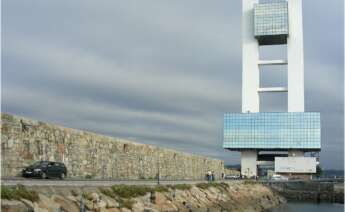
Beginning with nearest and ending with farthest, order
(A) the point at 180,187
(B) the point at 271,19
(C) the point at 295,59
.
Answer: (A) the point at 180,187, (C) the point at 295,59, (B) the point at 271,19

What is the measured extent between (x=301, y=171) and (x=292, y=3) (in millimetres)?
37558

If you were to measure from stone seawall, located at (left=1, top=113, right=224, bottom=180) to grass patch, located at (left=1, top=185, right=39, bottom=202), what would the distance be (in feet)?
19.2

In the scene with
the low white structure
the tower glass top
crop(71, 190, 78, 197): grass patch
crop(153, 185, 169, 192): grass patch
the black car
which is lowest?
the low white structure

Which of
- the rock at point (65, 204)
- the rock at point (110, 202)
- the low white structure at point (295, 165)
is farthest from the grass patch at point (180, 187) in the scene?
the low white structure at point (295, 165)

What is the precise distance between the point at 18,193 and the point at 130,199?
8249 millimetres

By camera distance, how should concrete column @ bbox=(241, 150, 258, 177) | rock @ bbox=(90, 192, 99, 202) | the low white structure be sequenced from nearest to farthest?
rock @ bbox=(90, 192, 99, 202) → the low white structure → concrete column @ bbox=(241, 150, 258, 177)

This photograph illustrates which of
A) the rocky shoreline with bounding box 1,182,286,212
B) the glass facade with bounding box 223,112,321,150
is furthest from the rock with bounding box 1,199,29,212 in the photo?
the glass facade with bounding box 223,112,321,150

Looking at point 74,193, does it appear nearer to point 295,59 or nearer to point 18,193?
point 18,193

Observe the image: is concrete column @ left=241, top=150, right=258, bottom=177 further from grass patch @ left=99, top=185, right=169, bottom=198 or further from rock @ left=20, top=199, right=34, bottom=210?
rock @ left=20, top=199, right=34, bottom=210

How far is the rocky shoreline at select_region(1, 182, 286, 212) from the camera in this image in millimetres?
18375

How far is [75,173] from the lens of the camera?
100 ft

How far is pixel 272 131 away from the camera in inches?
4363

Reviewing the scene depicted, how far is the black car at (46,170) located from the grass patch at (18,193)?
6760 mm

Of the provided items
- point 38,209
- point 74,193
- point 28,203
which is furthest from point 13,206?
point 74,193
